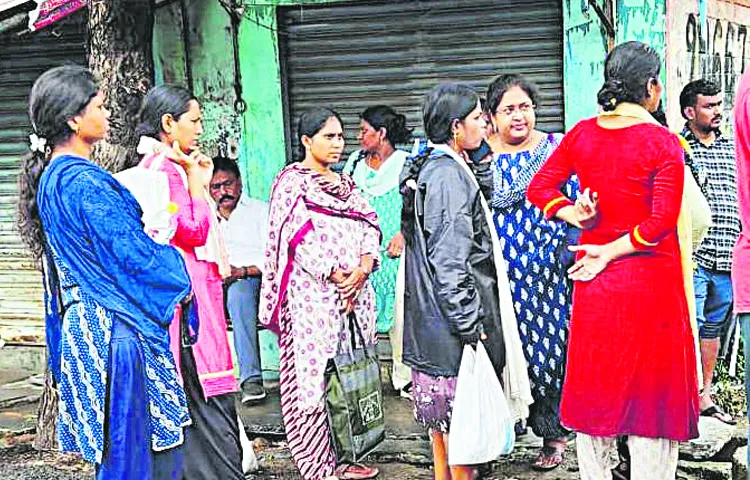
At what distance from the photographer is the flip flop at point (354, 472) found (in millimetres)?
5320

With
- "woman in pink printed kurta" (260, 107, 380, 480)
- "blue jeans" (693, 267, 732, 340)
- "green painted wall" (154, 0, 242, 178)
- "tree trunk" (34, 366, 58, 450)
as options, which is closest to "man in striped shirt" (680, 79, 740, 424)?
"blue jeans" (693, 267, 732, 340)

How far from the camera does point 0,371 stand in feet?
26.8

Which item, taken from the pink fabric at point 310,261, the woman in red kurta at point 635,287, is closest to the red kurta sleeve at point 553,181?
the woman in red kurta at point 635,287

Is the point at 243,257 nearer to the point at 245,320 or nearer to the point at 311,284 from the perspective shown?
the point at 245,320

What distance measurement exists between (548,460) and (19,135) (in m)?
4.82

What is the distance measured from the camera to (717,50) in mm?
7691

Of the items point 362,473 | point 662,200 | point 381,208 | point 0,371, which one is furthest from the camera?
point 0,371

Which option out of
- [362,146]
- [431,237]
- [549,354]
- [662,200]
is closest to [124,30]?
[362,146]

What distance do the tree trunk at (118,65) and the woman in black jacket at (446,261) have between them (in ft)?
6.65

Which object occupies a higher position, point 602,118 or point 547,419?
point 602,118

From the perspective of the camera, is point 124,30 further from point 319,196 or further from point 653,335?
point 653,335

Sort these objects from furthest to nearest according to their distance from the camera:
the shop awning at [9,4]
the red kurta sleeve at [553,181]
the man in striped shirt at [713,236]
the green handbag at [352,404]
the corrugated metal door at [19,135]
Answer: the corrugated metal door at [19,135] → the shop awning at [9,4] → the man in striped shirt at [713,236] → the green handbag at [352,404] → the red kurta sleeve at [553,181]

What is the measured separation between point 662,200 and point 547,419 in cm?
182

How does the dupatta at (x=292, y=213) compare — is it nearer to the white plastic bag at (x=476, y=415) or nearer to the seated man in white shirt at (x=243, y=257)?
the white plastic bag at (x=476, y=415)
